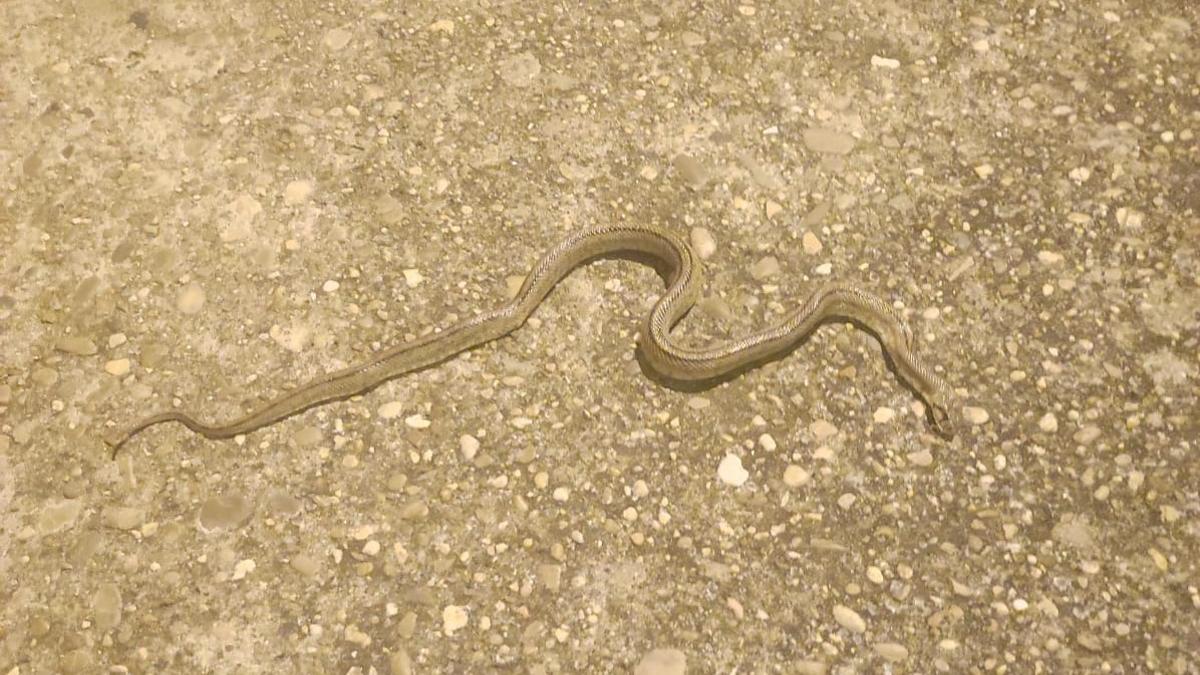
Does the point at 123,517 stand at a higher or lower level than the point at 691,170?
lower

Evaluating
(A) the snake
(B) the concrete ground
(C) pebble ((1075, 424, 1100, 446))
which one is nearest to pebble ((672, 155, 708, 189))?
(B) the concrete ground

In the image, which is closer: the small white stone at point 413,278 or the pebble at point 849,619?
the pebble at point 849,619

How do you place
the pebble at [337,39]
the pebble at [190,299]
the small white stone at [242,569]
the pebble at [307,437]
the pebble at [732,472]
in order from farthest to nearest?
the pebble at [337,39] → the pebble at [190,299] → the pebble at [307,437] → the pebble at [732,472] → the small white stone at [242,569]

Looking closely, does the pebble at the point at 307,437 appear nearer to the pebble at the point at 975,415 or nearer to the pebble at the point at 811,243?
the pebble at the point at 811,243

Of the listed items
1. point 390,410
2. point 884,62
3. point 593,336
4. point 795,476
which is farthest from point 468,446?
point 884,62

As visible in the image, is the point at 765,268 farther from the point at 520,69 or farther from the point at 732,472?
the point at 520,69

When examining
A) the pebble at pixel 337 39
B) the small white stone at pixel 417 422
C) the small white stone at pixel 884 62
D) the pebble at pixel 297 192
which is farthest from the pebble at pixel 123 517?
the small white stone at pixel 884 62

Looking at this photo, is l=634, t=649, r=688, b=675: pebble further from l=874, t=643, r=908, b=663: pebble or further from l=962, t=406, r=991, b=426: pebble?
l=962, t=406, r=991, b=426: pebble
